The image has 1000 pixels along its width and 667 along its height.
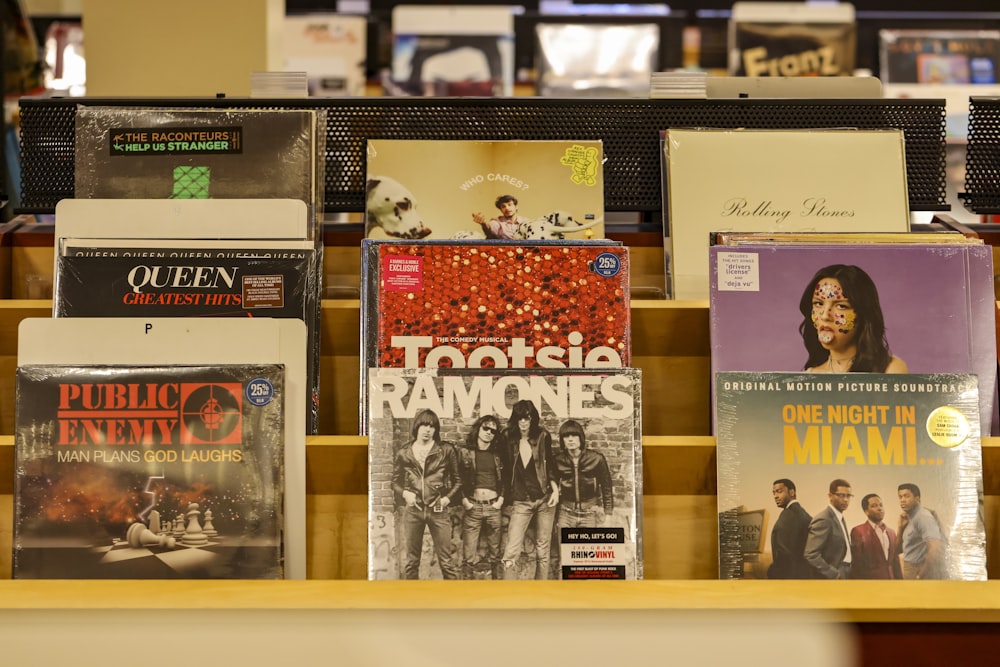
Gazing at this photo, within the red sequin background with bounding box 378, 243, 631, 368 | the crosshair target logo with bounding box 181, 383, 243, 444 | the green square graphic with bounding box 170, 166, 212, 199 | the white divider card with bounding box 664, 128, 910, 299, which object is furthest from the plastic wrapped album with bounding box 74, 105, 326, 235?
the white divider card with bounding box 664, 128, 910, 299

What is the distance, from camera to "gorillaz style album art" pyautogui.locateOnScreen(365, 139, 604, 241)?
1514 millimetres

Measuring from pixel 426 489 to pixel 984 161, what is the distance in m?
1.09

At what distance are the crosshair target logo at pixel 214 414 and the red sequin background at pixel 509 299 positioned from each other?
205 mm

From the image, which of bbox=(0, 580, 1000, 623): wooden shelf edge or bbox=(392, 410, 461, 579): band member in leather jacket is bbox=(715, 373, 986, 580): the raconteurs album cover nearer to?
bbox=(0, 580, 1000, 623): wooden shelf edge

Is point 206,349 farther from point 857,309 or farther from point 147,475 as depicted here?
point 857,309

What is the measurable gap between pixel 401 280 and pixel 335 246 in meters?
0.30

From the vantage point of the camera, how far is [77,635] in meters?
1.04

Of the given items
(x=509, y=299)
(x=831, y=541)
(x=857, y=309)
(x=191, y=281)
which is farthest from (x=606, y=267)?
(x=191, y=281)

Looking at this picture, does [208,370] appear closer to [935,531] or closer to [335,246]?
[335,246]

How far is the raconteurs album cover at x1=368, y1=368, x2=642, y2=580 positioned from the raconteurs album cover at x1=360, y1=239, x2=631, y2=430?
0.06 m

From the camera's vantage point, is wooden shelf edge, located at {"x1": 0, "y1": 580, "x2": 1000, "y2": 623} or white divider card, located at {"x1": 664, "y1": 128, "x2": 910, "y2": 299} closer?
wooden shelf edge, located at {"x1": 0, "y1": 580, "x2": 1000, "y2": 623}

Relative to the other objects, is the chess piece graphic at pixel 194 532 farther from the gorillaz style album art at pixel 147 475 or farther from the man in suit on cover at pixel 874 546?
the man in suit on cover at pixel 874 546

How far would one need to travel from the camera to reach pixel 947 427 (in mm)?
1245

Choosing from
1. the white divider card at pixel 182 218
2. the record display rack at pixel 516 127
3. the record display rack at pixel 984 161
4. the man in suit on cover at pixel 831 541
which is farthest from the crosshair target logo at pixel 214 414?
the record display rack at pixel 984 161
